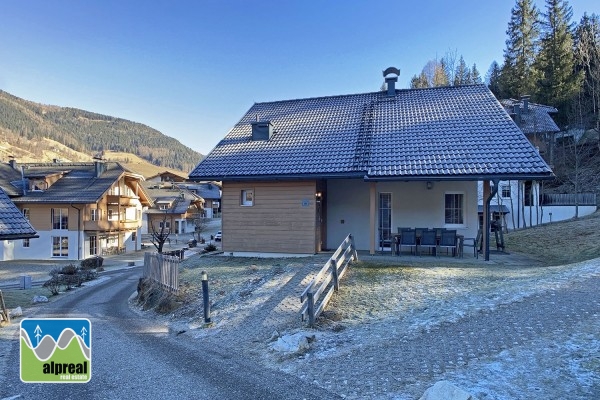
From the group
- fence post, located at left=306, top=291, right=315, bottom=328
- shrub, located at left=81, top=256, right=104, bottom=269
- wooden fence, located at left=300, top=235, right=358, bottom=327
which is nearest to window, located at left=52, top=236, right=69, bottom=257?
shrub, located at left=81, top=256, right=104, bottom=269

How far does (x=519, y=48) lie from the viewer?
149 ft

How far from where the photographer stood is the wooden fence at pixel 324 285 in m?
7.71

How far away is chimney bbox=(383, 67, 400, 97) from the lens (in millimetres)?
17938

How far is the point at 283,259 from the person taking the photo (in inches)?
547

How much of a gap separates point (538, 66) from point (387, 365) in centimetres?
4598

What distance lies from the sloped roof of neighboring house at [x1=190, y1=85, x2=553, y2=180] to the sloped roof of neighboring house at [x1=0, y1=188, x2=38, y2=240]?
562 centimetres

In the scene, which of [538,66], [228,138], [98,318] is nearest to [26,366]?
[98,318]

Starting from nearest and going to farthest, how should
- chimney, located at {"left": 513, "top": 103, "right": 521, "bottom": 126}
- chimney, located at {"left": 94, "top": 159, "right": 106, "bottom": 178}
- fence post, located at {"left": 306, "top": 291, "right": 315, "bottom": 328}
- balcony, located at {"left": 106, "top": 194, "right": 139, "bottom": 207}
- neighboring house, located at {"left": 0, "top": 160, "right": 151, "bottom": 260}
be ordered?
fence post, located at {"left": 306, "top": 291, "right": 315, "bottom": 328} < chimney, located at {"left": 513, "top": 103, "right": 521, "bottom": 126} < neighboring house, located at {"left": 0, "top": 160, "right": 151, "bottom": 260} < balcony, located at {"left": 106, "top": 194, "right": 139, "bottom": 207} < chimney, located at {"left": 94, "top": 159, "right": 106, "bottom": 178}

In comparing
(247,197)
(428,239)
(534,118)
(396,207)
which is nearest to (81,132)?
(534,118)

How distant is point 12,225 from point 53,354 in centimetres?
563

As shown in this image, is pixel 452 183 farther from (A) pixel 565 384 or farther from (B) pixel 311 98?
(A) pixel 565 384

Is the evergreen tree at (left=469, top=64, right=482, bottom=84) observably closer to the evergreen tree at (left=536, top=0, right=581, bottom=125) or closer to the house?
the evergreen tree at (left=536, top=0, right=581, bottom=125)

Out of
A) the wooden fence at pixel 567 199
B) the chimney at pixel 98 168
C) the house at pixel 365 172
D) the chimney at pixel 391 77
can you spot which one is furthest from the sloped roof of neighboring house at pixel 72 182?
the wooden fence at pixel 567 199

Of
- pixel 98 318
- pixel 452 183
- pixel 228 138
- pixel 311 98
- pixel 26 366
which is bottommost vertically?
pixel 98 318
